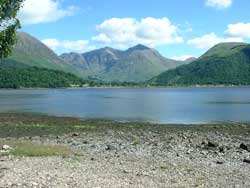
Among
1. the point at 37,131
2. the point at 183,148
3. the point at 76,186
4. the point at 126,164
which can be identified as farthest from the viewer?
the point at 37,131

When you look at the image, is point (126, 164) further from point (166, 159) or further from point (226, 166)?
point (226, 166)

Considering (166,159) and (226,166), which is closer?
(226,166)

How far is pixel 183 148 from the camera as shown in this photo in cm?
3491

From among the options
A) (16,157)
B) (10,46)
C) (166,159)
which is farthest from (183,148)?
(10,46)

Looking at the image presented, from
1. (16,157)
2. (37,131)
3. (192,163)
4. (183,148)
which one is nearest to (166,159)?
(192,163)

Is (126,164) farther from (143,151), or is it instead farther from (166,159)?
(143,151)

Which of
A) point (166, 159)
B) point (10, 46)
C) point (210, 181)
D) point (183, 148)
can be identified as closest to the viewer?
point (210, 181)

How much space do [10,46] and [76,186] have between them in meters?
9.15

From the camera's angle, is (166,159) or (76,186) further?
(166,159)

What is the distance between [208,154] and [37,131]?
2681 centimetres

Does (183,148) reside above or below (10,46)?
below

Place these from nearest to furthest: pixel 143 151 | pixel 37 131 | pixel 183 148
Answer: pixel 143 151, pixel 183 148, pixel 37 131

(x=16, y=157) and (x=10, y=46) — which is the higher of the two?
(x=10, y=46)

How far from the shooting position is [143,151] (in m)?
32.6
